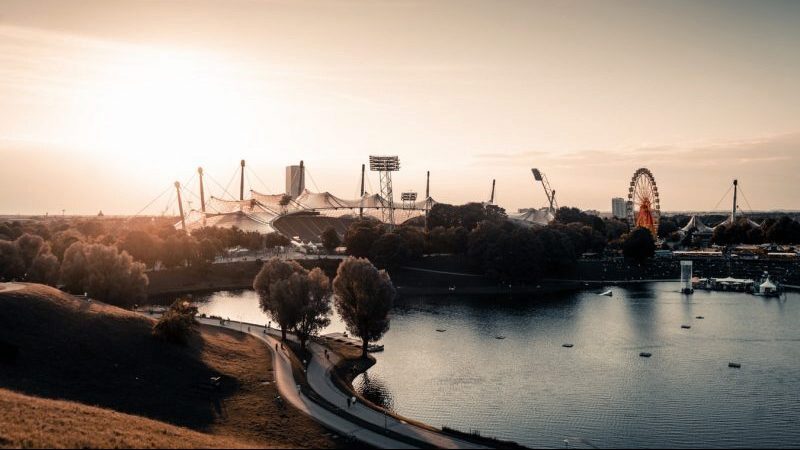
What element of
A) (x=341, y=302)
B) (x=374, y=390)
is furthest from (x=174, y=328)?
(x=341, y=302)

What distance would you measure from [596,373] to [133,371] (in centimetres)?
3875

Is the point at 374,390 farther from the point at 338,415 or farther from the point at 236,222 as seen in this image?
the point at 236,222

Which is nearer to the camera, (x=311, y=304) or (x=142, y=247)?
(x=311, y=304)

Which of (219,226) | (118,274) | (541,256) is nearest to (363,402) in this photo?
(118,274)

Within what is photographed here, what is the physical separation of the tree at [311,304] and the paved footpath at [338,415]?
3.54 metres

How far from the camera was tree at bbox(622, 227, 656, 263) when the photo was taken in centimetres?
13325

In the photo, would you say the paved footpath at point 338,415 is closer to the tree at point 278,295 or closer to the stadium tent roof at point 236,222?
the tree at point 278,295

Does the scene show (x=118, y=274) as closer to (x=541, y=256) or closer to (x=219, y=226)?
(x=541, y=256)

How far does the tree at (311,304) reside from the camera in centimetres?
6016

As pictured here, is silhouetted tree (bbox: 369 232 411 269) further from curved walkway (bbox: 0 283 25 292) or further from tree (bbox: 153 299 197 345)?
curved walkway (bbox: 0 283 25 292)

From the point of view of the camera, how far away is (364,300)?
202 feet

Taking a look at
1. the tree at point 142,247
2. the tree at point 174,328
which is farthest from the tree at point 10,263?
the tree at point 174,328

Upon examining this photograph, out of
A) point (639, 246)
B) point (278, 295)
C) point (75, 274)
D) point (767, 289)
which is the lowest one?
point (767, 289)

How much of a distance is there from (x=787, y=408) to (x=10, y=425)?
5037 cm
